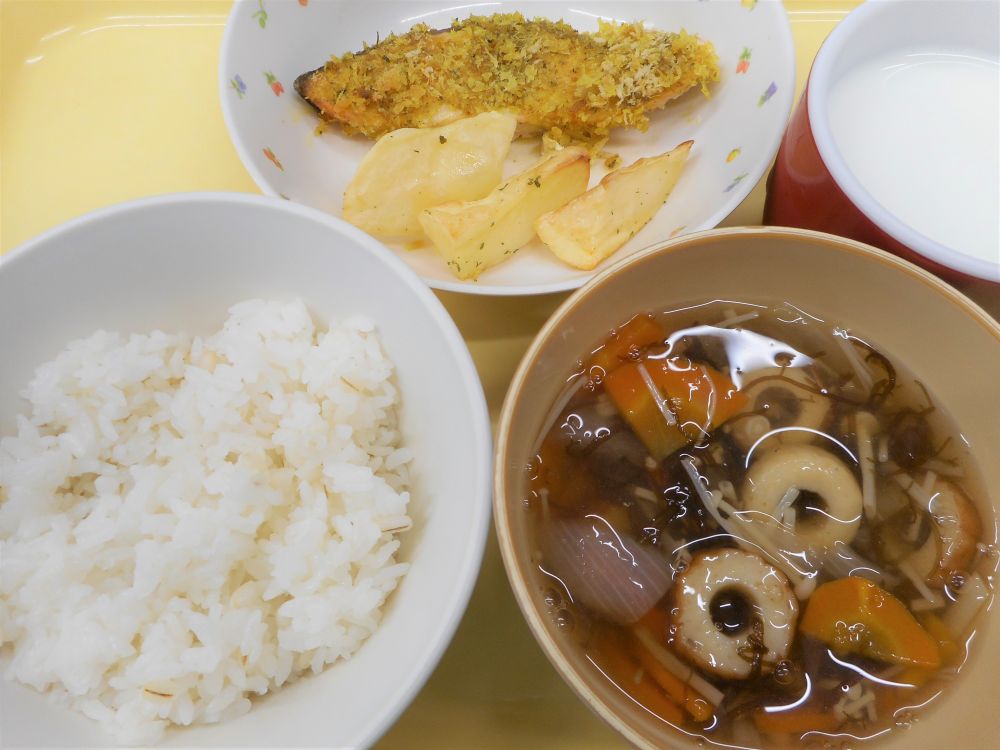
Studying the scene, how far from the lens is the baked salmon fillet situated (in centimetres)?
139

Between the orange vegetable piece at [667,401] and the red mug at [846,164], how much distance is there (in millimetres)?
275

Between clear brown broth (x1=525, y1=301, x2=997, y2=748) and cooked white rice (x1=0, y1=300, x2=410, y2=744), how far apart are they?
9.9 inches

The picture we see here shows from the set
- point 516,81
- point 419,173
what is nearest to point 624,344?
point 419,173

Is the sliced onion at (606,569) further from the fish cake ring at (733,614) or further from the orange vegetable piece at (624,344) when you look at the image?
the orange vegetable piece at (624,344)

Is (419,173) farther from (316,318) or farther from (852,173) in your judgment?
(852,173)

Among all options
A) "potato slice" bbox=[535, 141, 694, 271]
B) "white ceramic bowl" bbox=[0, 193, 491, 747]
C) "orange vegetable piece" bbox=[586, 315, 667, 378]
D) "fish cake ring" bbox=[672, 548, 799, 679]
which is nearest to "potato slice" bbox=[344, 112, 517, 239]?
"potato slice" bbox=[535, 141, 694, 271]

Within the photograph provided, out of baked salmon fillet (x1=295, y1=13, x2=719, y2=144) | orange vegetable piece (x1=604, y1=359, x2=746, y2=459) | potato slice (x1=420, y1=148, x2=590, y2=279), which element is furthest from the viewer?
baked salmon fillet (x1=295, y1=13, x2=719, y2=144)

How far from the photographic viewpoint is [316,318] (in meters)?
1.06

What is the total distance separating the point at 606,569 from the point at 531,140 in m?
0.92

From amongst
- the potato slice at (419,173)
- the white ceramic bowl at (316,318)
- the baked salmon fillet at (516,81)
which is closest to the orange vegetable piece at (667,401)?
the white ceramic bowl at (316,318)

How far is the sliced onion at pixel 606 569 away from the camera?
92 cm

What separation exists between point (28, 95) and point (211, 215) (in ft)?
2.97

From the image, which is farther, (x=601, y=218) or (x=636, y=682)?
(x=601, y=218)

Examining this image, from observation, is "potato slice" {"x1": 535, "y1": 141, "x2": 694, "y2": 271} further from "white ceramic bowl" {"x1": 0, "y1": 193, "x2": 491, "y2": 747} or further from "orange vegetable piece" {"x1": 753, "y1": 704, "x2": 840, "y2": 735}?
"orange vegetable piece" {"x1": 753, "y1": 704, "x2": 840, "y2": 735}
